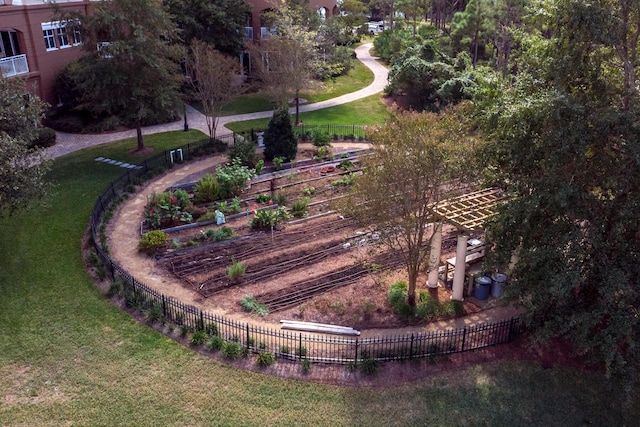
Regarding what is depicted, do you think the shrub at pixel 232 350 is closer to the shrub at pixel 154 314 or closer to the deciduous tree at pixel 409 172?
the shrub at pixel 154 314

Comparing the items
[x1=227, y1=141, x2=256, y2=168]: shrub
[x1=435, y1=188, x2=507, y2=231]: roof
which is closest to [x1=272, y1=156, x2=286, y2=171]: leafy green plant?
[x1=227, y1=141, x2=256, y2=168]: shrub

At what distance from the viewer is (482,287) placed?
17828mm

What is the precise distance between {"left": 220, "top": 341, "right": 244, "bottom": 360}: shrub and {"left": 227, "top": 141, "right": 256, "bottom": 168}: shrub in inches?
571

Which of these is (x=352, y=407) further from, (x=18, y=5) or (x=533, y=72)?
(x=18, y=5)

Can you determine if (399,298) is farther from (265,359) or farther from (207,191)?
(207,191)

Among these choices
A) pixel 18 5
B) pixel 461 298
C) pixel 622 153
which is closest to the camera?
pixel 622 153

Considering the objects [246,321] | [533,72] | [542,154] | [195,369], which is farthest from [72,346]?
[533,72]

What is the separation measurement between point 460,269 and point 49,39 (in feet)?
101

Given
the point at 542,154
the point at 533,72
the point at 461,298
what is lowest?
the point at 461,298

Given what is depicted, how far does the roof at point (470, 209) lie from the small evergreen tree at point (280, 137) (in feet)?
39.0

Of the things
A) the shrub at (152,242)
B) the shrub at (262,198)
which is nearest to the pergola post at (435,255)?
the shrub at (262,198)

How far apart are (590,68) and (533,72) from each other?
1705 mm

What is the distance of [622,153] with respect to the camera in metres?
13.0

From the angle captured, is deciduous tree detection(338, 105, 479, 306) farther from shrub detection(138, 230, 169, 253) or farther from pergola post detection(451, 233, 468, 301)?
shrub detection(138, 230, 169, 253)
